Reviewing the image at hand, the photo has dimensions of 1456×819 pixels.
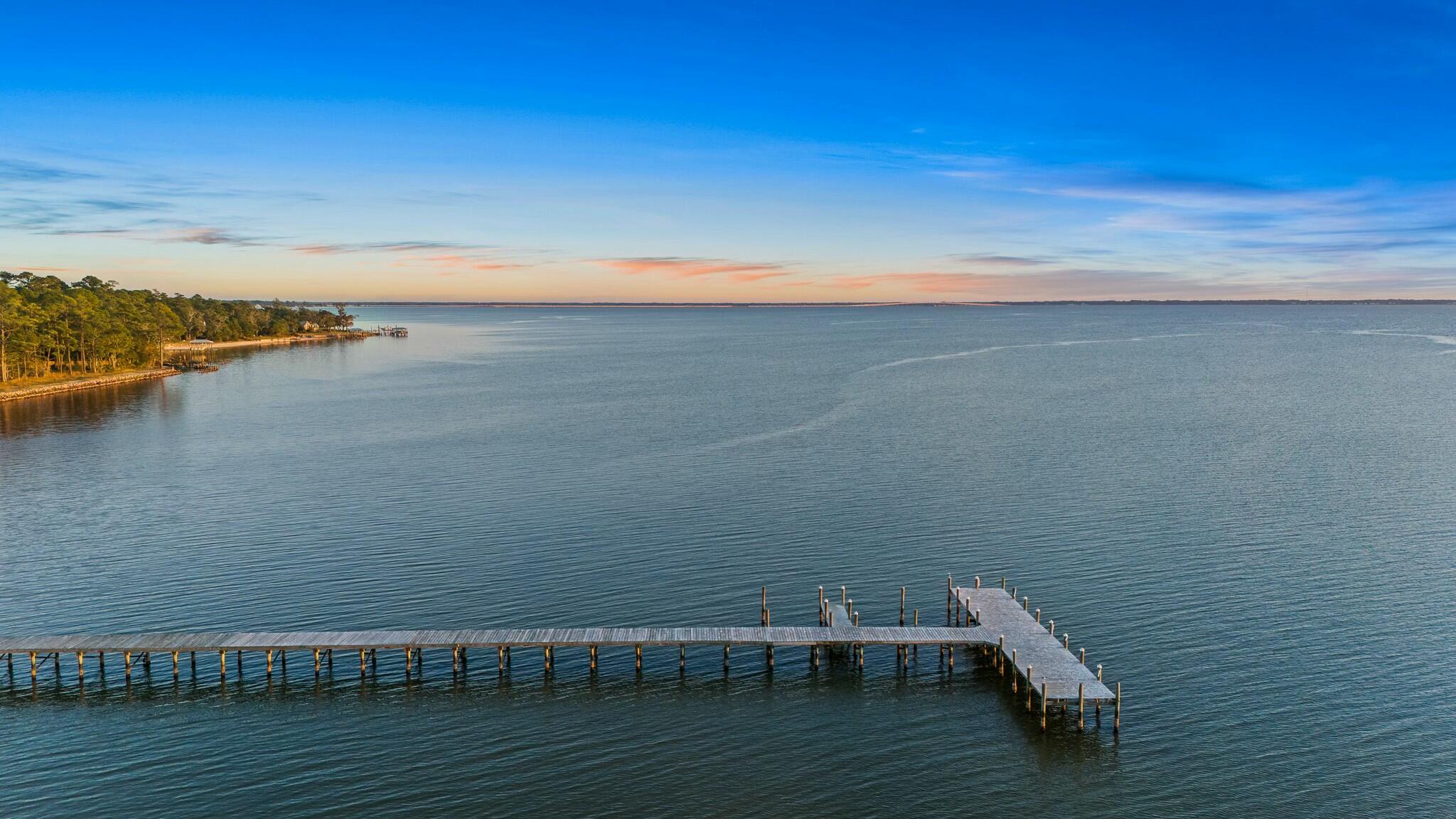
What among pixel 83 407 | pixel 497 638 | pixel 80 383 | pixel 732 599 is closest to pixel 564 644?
pixel 497 638

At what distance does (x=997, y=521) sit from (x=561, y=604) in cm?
2817

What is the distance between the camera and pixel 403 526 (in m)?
58.2

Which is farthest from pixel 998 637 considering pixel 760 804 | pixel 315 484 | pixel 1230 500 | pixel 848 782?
pixel 315 484

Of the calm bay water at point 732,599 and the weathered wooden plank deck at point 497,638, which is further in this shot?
the weathered wooden plank deck at point 497,638

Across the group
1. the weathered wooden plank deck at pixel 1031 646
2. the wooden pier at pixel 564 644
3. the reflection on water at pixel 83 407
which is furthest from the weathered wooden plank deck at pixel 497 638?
the reflection on water at pixel 83 407

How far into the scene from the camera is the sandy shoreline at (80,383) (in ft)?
385

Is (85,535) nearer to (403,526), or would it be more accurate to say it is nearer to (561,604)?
(403,526)

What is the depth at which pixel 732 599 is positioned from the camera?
4566 cm

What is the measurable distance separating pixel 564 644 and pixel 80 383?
125149mm

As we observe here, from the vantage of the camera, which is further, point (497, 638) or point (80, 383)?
point (80, 383)

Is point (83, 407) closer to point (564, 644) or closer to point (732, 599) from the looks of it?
point (732, 599)

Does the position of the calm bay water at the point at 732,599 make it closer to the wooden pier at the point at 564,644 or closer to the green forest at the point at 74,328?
the wooden pier at the point at 564,644

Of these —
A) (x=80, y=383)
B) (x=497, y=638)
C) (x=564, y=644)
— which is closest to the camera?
(x=564, y=644)

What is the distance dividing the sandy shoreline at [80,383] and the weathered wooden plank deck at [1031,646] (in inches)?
4721
